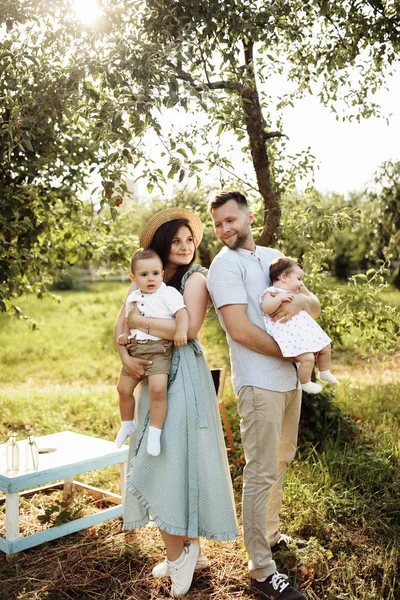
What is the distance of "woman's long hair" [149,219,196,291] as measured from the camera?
3.28 meters

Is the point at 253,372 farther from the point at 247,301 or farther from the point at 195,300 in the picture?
the point at 195,300

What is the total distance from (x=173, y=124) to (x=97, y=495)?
8.71 ft

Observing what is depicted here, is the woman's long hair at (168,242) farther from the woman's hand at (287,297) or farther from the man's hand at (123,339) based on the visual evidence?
the woman's hand at (287,297)

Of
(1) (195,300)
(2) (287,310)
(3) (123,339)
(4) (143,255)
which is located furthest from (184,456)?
(4) (143,255)

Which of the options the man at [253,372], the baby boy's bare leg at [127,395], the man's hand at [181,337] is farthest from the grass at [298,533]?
the man's hand at [181,337]

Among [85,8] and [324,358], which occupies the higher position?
[85,8]

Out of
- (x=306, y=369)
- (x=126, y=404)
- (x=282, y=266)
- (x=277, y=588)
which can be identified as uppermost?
(x=282, y=266)

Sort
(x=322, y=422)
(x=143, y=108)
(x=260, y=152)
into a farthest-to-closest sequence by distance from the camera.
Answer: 1. (x=322, y=422)
2. (x=260, y=152)
3. (x=143, y=108)

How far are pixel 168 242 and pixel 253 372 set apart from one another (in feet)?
2.61

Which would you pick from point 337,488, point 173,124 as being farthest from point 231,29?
point 337,488

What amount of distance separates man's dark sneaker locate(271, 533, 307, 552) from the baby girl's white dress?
3.93ft

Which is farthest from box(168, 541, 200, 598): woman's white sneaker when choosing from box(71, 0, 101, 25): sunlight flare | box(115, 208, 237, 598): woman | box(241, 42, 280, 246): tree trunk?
box(71, 0, 101, 25): sunlight flare

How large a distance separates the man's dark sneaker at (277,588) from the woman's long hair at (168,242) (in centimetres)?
152

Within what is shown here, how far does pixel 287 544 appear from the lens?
3615 millimetres
